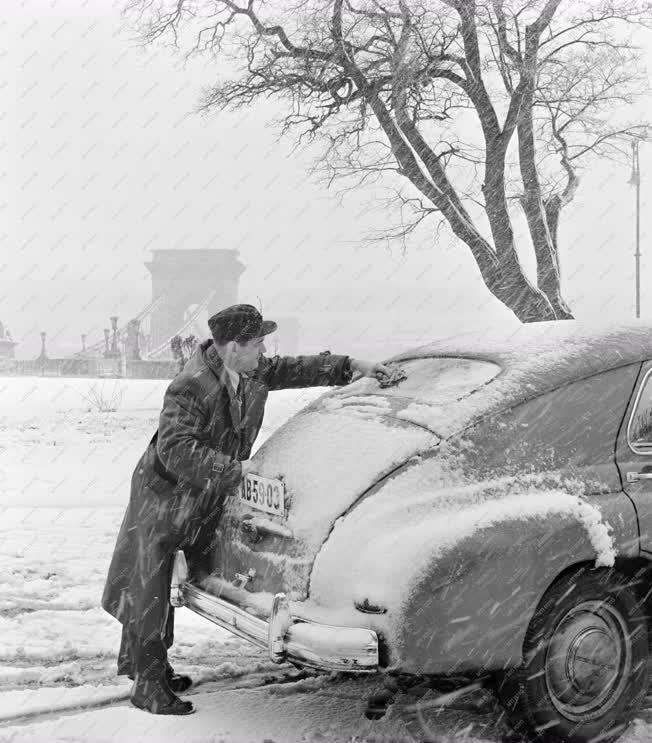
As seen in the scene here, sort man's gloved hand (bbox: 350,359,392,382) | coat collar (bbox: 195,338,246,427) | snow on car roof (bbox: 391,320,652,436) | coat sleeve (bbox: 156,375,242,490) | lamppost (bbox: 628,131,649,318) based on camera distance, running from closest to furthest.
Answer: snow on car roof (bbox: 391,320,652,436) → coat sleeve (bbox: 156,375,242,490) → coat collar (bbox: 195,338,246,427) → man's gloved hand (bbox: 350,359,392,382) → lamppost (bbox: 628,131,649,318)

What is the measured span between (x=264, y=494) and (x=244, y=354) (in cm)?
71

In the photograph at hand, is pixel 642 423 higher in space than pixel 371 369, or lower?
lower

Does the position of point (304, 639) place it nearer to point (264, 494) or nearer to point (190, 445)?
point (264, 494)

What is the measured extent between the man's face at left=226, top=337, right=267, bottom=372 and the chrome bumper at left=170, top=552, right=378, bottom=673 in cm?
111

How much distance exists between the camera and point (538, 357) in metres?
3.79

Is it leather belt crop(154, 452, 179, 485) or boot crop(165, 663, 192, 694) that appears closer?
leather belt crop(154, 452, 179, 485)

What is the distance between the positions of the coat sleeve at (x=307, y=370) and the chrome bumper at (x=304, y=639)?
1.34 meters

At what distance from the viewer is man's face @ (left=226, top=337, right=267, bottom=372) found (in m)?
4.16

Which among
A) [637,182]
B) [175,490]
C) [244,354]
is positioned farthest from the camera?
[637,182]

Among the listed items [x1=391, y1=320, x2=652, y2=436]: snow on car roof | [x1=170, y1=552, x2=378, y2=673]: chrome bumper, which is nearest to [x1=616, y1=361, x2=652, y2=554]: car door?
[x1=391, y1=320, x2=652, y2=436]: snow on car roof

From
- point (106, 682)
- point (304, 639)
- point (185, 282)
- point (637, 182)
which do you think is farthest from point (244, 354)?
point (185, 282)

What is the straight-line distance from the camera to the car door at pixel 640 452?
3623 mm

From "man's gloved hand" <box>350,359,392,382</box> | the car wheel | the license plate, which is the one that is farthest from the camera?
"man's gloved hand" <box>350,359,392,382</box>

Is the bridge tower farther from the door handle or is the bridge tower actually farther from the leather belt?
the door handle
